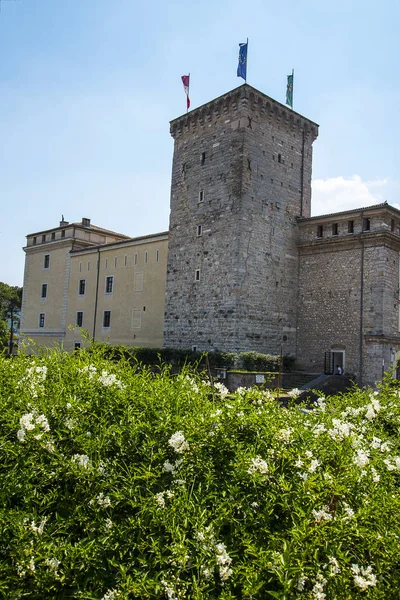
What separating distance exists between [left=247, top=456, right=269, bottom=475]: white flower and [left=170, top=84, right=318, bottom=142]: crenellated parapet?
80.1 feet

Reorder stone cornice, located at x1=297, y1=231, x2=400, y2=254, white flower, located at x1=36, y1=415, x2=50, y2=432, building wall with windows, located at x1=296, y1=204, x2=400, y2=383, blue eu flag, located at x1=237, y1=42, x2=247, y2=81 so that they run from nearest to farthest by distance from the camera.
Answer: white flower, located at x1=36, y1=415, x2=50, y2=432 → building wall with windows, located at x1=296, y1=204, x2=400, y2=383 → stone cornice, located at x1=297, y1=231, x2=400, y2=254 → blue eu flag, located at x1=237, y1=42, x2=247, y2=81

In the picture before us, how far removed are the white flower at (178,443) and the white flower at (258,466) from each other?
0.50 metres

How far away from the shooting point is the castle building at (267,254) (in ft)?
80.4

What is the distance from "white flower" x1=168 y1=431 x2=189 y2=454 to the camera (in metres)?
3.72

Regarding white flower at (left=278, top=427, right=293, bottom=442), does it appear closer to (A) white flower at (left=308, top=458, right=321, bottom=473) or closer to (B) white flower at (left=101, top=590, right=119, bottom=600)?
(A) white flower at (left=308, top=458, right=321, bottom=473)

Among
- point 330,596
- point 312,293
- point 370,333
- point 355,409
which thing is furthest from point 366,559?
point 312,293

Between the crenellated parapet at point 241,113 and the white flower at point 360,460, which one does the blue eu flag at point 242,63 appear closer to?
the crenellated parapet at point 241,113

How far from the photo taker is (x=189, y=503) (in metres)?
3.43

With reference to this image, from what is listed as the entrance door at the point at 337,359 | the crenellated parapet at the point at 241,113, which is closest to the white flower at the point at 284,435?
the entrance door at the point at 337,359

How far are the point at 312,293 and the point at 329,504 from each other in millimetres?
23877

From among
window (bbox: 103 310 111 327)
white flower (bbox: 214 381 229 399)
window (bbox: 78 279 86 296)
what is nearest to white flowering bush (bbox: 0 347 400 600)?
A: white flower (bbox: 214 381 229 399)

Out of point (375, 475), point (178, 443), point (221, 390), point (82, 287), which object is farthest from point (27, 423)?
Answer: point (82, 287)

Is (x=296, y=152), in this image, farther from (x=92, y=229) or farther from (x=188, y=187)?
(x=92, y=229)

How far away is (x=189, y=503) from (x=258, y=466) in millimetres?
512
